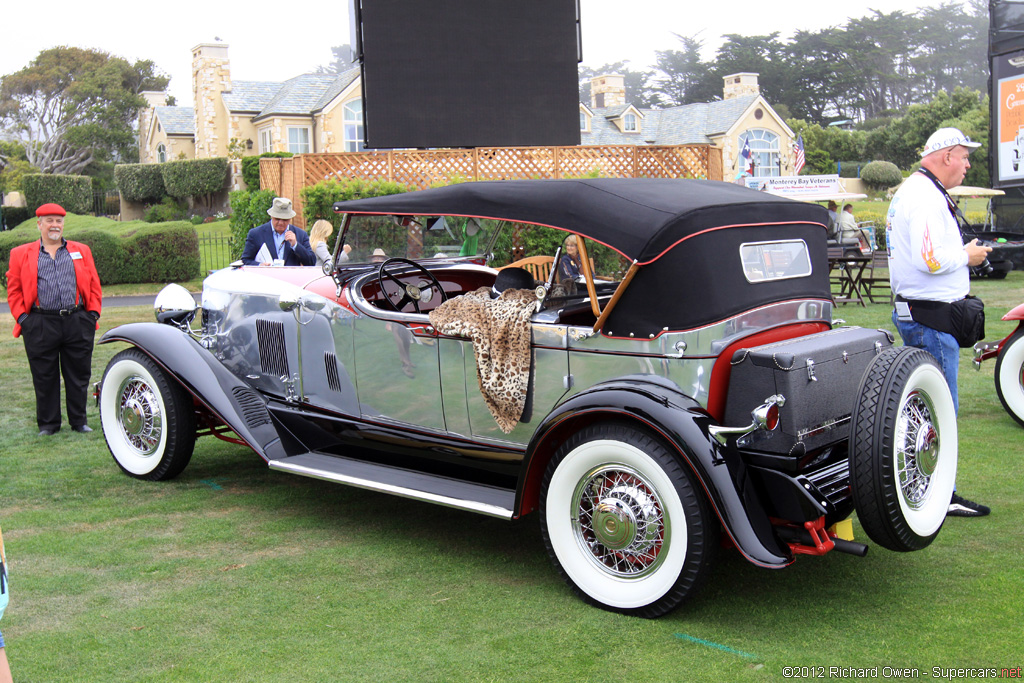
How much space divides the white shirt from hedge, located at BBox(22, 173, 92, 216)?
3958cm

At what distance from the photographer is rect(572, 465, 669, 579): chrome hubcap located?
Result: 338 centimetres

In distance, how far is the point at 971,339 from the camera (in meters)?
4.30

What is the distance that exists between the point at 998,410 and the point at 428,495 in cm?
483

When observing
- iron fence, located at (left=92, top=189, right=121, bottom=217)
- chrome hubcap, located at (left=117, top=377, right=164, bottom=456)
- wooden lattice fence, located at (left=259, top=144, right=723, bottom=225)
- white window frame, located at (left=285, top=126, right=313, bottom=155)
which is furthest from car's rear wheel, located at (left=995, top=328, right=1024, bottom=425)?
iron fence, located at (left=92, top=189, right=121, bottom=217)

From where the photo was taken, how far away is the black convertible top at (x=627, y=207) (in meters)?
3.53

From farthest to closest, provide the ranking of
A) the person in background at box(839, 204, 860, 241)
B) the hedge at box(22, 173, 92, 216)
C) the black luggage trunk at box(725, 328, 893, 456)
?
the hedge at box(22, 173, 92, 216) → the person in background at box(839, 204, 860, 241) → the black luggage trunk at box(725, 328, 893, 456)

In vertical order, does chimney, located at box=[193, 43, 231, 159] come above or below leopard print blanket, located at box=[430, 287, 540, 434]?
above

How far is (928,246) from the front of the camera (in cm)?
426

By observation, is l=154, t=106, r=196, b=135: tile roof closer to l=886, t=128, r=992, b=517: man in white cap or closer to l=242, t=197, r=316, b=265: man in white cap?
l=242, t=197, r=316, b=265: man in white cap

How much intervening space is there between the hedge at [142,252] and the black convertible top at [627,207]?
16160 mm

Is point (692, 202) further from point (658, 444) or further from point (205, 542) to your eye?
point (205, 542)

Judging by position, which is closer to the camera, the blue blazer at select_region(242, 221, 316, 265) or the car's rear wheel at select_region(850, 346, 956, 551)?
the car's rear wheel at select_region(850, 346, 956, 551)

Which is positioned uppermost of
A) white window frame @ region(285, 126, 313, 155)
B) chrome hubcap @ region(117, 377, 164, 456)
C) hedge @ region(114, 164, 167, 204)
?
white window frame @ region(285, 126, 313, 155)

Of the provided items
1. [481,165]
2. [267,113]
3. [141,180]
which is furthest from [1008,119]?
[141,180]
